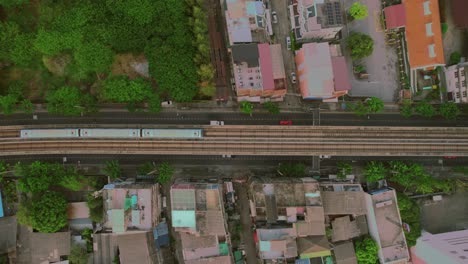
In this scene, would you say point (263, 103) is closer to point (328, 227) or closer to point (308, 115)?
point (308, 115)

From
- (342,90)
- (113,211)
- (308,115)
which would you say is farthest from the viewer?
(308,115)

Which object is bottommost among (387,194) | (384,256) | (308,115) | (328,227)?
(384,256)

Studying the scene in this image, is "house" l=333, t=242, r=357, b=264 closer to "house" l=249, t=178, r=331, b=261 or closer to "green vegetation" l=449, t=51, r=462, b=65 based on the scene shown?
"house" l=249, t=178, r=331, b=261

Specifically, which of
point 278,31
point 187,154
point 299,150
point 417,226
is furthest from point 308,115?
point 417,226

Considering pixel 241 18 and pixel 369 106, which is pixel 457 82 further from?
pixel 241 18

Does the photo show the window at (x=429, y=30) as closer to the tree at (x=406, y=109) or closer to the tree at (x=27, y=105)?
the tree at (x=406, y=109)

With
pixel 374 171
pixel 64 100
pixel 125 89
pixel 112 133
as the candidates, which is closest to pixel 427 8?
pixel 374 171
